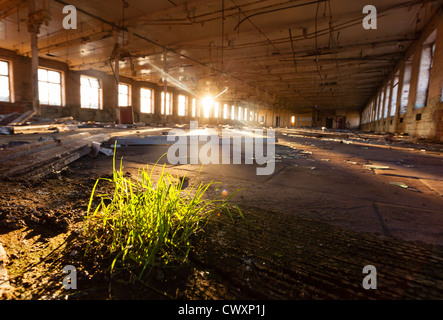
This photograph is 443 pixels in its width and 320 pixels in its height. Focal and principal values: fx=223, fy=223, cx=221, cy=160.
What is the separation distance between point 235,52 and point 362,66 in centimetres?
792

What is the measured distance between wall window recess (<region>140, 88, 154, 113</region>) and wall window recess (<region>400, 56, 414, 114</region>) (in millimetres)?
19376

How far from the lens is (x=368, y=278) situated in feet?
2.68

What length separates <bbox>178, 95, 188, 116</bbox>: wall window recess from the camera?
25438 mm

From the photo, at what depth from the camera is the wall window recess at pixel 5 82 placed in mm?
12914

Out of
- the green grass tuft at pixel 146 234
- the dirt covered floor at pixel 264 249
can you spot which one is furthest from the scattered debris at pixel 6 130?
the green grass tuft at pixel 146 234

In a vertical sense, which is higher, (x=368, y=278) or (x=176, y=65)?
(x=176, y=65)

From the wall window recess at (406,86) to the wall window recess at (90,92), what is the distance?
1959cm

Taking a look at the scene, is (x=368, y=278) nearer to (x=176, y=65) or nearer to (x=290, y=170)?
(x=290, y=170)

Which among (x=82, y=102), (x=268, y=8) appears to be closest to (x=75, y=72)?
(x=82, y=102)

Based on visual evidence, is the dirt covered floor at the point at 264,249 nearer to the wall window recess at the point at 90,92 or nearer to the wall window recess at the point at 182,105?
the wall window recess at the point at 90,92

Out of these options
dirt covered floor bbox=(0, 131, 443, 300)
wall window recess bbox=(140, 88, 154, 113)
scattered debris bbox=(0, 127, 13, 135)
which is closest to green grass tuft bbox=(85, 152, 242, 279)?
dirt covered floor bbox=(0, 131, 443, 300)

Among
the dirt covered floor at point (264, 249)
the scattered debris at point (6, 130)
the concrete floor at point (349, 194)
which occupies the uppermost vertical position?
the scattered debris at point (6, 130)
